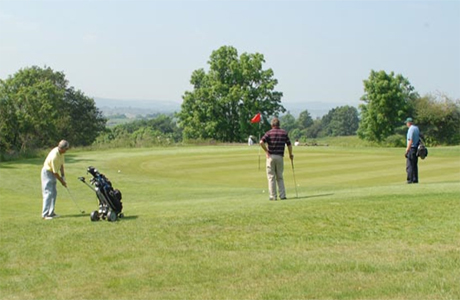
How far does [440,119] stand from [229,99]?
3012cm

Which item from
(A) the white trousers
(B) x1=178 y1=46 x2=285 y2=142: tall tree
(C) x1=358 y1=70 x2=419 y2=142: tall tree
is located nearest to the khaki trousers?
(A) the white trousers

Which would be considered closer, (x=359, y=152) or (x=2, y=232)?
(x=2, y=232)

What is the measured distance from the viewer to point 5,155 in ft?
127

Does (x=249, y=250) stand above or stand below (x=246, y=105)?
below

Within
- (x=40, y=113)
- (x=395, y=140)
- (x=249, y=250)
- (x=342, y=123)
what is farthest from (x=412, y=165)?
(x=342, y=123)

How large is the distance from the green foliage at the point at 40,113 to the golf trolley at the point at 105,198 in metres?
38.2

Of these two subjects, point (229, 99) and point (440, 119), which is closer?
point (440, 119)

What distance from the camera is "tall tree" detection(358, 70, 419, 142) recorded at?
3430 inches

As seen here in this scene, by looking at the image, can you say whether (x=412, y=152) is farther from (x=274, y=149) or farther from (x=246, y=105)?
(x=246, y=105)

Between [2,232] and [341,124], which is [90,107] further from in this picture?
[341,124]

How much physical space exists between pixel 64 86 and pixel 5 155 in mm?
59895

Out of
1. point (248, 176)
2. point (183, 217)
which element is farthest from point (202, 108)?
point (183, 217)

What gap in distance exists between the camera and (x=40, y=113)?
68.0 metres

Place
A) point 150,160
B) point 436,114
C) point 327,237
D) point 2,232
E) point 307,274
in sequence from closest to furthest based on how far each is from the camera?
point 307,274 < point 327,237 < point 2,232 < point 150,160 < point 436,114
